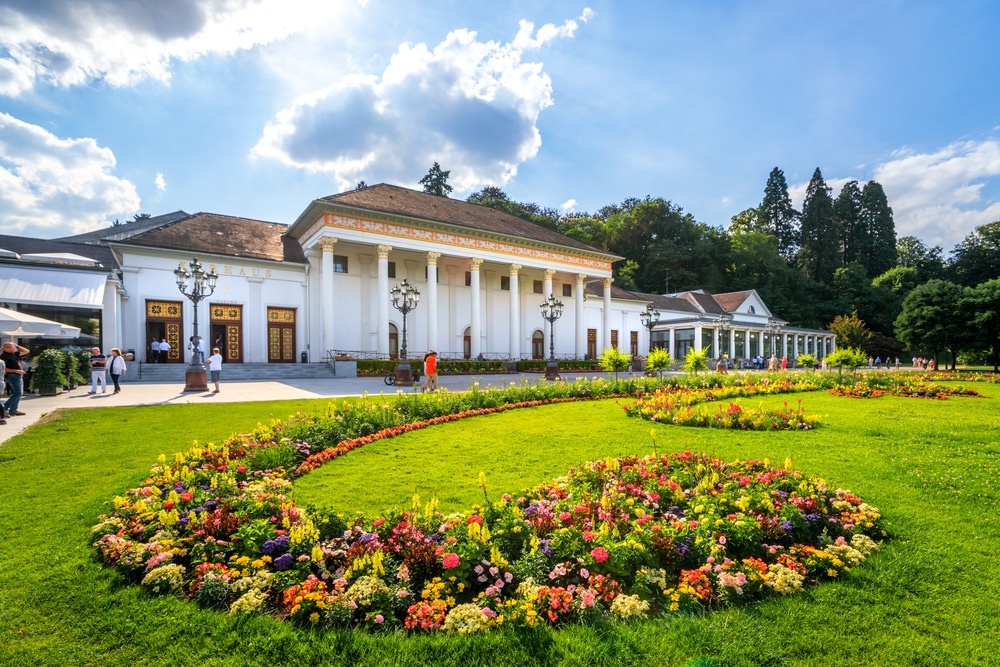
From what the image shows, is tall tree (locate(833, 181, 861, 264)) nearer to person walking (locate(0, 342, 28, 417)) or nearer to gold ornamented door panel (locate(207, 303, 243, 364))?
gold ornamented door panel (locate(207, 303, 243, 364))

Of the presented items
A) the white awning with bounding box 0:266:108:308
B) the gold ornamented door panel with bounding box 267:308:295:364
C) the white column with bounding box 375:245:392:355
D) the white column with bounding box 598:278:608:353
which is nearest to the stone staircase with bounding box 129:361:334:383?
the white awning with bounding box 0:266:108:308

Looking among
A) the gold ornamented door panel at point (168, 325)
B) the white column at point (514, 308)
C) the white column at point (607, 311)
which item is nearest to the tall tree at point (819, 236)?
the white column at point (607, 311)

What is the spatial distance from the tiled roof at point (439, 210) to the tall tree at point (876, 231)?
62.6 meters

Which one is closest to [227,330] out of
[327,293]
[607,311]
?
[327,293]

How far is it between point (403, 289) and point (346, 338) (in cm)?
1087

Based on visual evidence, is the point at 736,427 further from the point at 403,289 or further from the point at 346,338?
the point at 346,338

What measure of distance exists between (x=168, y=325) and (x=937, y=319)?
53416 millimetres

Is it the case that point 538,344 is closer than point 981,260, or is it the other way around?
point 538,344

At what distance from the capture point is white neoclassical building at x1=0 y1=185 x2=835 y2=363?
23.9m

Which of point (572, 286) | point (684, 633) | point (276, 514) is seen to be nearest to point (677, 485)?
point (684, 633)

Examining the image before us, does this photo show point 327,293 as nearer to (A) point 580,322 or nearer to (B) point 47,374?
(B) point 47,374

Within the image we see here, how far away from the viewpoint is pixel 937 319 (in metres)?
36.2

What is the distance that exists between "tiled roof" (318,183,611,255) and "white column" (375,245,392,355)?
97.7 inches

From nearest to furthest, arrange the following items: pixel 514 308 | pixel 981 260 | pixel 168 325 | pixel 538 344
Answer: pixel 168 325 < pixel 514 308 < pixel 538 344 < pixel 981 260
